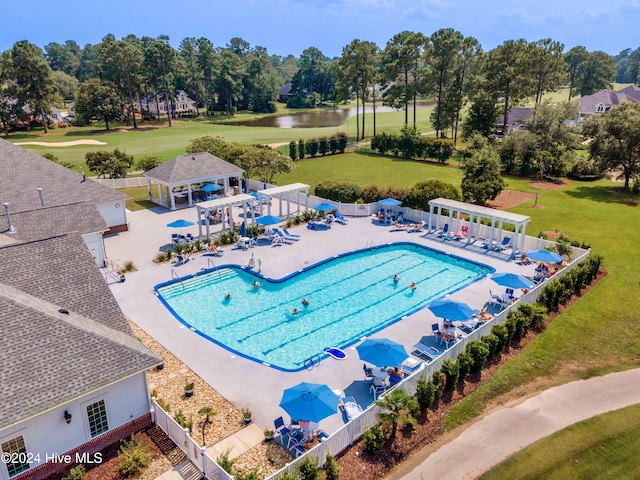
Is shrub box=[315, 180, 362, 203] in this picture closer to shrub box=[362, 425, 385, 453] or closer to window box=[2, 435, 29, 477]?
shrub box=[362, 425, 385, 453]

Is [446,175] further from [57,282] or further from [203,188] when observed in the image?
[57,282]

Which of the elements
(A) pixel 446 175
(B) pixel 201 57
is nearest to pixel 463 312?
(A) pixel 446 175

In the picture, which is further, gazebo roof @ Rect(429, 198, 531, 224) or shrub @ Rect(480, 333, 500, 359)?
gazebo roof @ Rect(429, 198, 531, 224)

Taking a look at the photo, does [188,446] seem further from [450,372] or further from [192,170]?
[192,170]

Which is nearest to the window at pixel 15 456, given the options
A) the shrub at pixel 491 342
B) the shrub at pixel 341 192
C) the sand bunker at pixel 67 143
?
the shrub at pixel 491 342

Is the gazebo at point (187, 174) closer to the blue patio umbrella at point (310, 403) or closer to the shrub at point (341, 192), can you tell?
the shrub at point (341, 192)

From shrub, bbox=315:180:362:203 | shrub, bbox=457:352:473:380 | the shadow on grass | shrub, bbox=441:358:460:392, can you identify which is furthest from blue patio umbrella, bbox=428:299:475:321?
the shadow on grass
